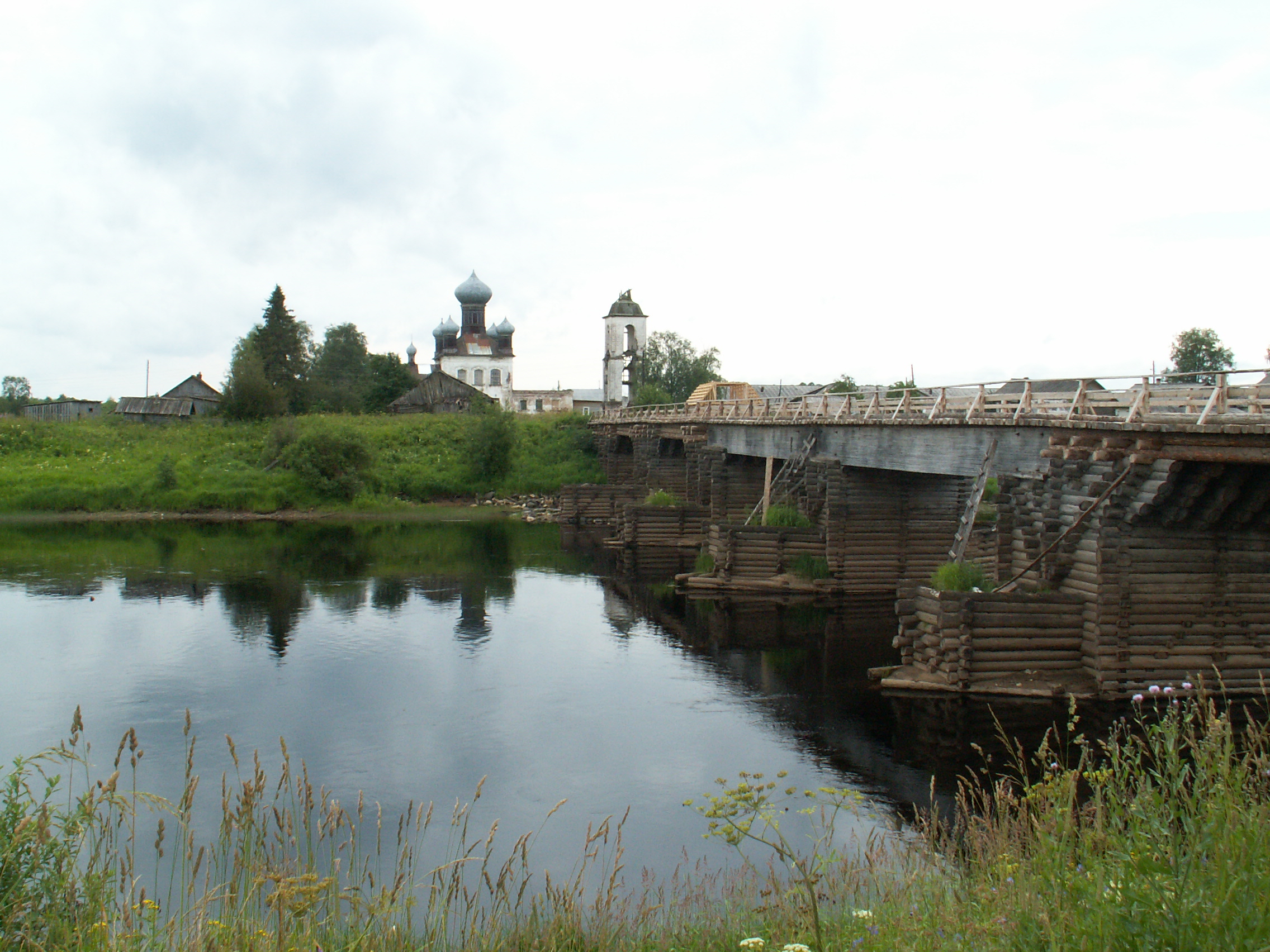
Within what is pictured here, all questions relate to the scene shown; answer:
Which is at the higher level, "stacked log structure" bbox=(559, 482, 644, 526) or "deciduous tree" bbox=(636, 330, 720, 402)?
"deciduous tree" bbox=(636, 330, 720, 402)

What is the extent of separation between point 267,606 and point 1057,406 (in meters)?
22.9

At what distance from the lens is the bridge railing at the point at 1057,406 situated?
656 inches

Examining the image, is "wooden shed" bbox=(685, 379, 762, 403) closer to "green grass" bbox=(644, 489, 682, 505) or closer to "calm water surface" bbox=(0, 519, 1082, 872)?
"green grass" bbox=(644, 489, 682, 505)

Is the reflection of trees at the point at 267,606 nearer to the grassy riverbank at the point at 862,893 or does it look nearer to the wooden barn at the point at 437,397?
the grassy riverbank at the point at 862,893

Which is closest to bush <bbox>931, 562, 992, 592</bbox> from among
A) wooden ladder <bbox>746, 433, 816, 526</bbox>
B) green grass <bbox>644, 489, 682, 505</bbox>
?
wooden ladder <bbox>746, 433, 816, 526</bbox>

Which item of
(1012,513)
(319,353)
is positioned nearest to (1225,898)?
(1012,513)

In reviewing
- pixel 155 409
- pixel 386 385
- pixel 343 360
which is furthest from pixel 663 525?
pixel 343 360

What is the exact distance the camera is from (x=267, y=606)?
30.8 meters

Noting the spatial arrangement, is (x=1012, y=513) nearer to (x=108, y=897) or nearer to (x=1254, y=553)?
(x=1254, y=553)

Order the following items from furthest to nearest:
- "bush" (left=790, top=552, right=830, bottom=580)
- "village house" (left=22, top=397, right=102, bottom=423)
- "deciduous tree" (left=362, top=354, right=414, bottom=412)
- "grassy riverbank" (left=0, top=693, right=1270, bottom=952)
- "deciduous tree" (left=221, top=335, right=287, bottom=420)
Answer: "deciduous tree" (left=362, top=354, right=414, bottom=412)
"village house" (left=22, top=397, right=102, bottom=423)
"deciduous tree" (left=221, top=335, right=287, bottom=420)
"bush" (left=790, top=552, right=830, bottom=580)
"grassy riverbank" (left=0, top=693, right=1270, bottom=952)

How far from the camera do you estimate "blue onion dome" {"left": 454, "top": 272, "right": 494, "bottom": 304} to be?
117125 mm

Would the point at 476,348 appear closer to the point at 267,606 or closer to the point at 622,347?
the point at 622,347

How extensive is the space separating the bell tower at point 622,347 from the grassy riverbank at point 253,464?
52.7 feet

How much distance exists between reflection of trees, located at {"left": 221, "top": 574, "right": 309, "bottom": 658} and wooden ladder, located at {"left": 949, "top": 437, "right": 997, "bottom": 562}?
1590cm
